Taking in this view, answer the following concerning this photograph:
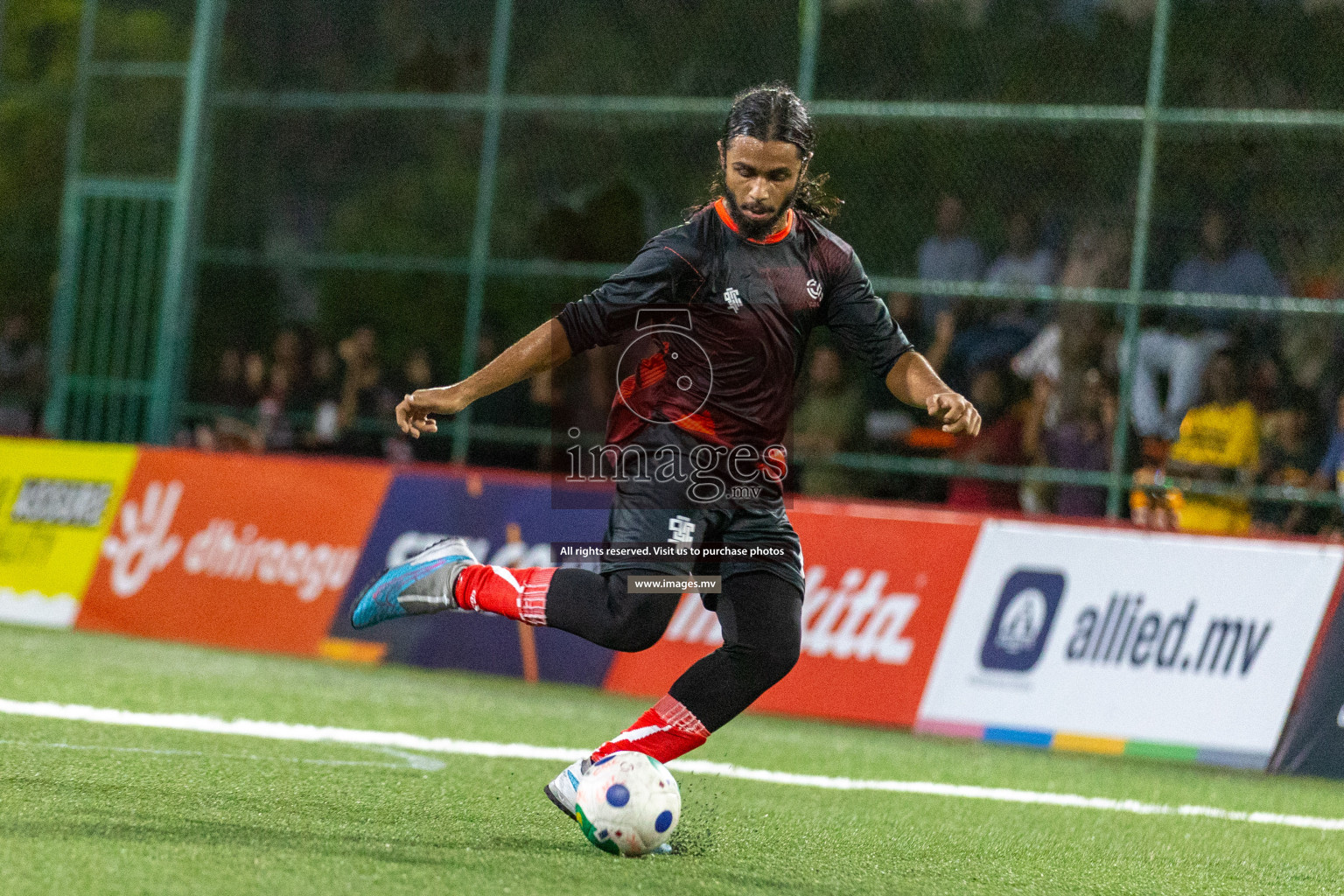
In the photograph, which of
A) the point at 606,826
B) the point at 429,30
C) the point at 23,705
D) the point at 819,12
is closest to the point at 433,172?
the point at 429,30

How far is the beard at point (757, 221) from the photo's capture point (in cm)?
538

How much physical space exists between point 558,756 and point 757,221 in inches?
119

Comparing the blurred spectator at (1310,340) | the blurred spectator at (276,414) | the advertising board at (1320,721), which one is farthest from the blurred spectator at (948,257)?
the blurred spectator at (276,414)

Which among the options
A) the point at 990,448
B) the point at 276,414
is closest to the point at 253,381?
the point at 276,414

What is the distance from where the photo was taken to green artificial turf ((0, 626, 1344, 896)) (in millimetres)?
4688

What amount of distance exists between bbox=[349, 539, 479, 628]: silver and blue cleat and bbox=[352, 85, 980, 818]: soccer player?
0.51 feet

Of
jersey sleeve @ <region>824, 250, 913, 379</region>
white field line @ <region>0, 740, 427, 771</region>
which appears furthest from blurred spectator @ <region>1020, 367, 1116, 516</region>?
jersey sleeve @ <region>824, 250, 913, 379</region>

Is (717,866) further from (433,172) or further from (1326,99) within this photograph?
(433,172)

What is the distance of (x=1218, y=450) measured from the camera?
11.7 meters

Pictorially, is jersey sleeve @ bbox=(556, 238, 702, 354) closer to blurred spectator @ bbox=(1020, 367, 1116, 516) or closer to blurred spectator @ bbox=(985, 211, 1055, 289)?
blurred spectator @ bbox=(1020, 367, 1116, 516)

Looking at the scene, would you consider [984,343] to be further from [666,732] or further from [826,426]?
[666,732]

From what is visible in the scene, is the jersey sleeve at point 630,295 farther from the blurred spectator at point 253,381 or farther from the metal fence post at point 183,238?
the metal fence post at point 183,238

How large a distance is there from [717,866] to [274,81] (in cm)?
1366

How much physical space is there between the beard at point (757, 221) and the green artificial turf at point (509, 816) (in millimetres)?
1919
